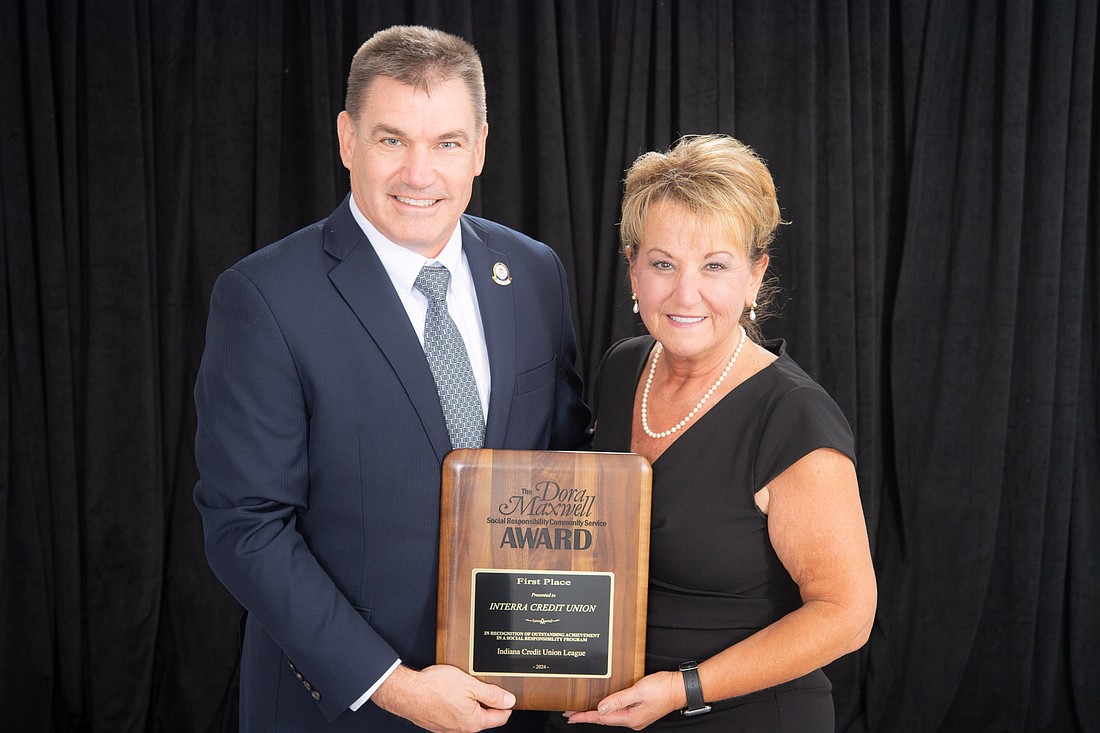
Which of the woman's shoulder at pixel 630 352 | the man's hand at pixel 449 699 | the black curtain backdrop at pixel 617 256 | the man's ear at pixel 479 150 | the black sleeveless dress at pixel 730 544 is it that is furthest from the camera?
the black curtain backdrop at pixel 617 256

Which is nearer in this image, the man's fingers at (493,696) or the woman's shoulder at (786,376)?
the man's fingers at (493,696)

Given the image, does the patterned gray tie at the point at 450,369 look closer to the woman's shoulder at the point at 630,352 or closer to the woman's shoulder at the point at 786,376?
the woman's shoulder at the point at 630,352

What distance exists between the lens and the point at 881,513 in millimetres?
3512

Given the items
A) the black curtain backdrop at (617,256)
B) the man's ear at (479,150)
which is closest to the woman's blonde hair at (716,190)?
the man's ear at (479,150)

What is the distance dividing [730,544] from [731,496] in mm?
83

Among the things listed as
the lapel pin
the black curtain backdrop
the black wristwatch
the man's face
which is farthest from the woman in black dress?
the black curtain backdrop

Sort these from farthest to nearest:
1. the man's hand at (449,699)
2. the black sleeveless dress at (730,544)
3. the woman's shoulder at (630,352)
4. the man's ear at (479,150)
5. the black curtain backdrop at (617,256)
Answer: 1. the black curtain backdrop at (617,256)
2. the woman's shoulder at (630,352)
3. the man's ear at (479,150)
4. the black sleeveless dress at (730,544)
5. the man's hand at (449,699)

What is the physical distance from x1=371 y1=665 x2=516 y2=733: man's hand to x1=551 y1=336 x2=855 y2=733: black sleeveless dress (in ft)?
1.02

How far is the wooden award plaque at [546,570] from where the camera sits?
1.69m

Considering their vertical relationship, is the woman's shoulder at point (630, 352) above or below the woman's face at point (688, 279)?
below

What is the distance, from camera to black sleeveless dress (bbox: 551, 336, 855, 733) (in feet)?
5.88

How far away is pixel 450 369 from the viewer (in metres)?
1.84

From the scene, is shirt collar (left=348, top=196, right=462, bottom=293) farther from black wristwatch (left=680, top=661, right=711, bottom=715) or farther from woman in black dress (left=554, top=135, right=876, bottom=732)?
black wristwatch (left=680, top=661, right=711, bottom=715)

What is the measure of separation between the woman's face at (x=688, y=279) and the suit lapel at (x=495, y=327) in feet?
0.83
